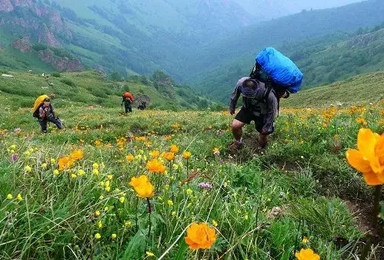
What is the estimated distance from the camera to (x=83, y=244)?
3.01 metres

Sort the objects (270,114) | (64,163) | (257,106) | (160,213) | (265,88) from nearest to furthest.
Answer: (64,163) < (160,213) < (265,88) < (270,114) < (257,106)

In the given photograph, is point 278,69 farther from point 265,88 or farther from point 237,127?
point 237,127

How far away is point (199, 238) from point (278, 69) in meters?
6.55

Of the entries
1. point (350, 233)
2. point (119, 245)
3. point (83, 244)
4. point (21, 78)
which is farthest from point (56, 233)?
point (21, 78)

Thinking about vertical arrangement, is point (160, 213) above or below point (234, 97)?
above

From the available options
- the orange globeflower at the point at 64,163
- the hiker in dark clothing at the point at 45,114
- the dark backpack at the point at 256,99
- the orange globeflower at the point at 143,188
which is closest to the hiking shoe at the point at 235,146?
the dark backpack at the point at 256,99

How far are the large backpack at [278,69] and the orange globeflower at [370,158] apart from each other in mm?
6733

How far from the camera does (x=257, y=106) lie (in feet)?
29.0

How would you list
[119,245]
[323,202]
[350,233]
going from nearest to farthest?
[119,245], [350,233], [323,202]

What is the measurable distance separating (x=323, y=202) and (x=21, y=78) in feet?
271

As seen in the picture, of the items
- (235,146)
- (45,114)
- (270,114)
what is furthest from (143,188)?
(45,114)

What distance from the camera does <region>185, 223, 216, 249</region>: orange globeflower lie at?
2.01 meters

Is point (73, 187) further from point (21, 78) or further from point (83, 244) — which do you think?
point (21, 78)

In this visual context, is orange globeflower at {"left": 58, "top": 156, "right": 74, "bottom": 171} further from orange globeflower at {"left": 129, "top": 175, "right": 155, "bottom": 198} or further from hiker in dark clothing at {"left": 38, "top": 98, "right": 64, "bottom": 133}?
hiker in dark clothing at {"left": 38, "top": 98, "right": 64, "bottom": 133}
